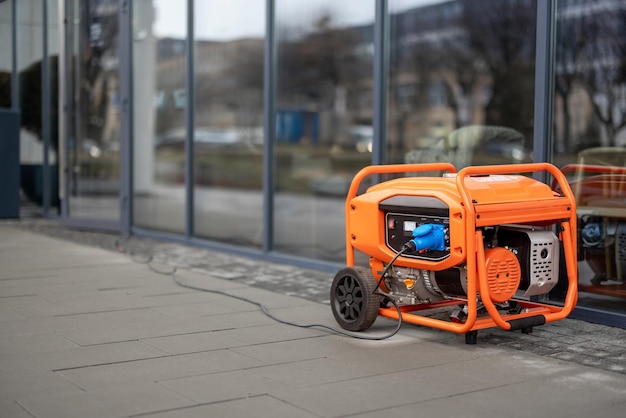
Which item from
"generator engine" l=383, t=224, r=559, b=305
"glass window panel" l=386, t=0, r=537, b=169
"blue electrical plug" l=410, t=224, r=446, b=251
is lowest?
"generator engine" l=383, t=224, r=559, b=305

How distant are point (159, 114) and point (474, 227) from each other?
6761mm

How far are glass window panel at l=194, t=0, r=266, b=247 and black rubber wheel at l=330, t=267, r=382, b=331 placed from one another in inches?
153

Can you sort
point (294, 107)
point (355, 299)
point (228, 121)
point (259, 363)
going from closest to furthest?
point (259, 363)
point (355, 299)
point (294, 107)
point (228, 121)

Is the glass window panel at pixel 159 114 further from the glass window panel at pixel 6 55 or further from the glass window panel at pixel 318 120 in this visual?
the glass window panel at pixel 6 55

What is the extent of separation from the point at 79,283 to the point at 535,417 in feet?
15.2

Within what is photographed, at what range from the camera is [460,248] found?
Result: 5.11m

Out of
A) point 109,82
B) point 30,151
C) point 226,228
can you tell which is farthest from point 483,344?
point 30,151

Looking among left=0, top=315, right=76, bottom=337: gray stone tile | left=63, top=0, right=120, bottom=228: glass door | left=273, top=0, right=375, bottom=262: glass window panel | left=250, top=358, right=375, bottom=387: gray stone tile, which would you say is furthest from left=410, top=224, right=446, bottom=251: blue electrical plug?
left=63, top=0, right=120, bottom=228: glass door

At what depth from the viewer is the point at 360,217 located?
5.81 metres

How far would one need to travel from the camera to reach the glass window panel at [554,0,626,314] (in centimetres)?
643

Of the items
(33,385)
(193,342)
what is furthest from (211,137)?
(33,385)

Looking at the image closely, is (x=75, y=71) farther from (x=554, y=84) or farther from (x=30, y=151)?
(x=554, y=84)

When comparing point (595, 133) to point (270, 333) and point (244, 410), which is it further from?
point (244, 410)

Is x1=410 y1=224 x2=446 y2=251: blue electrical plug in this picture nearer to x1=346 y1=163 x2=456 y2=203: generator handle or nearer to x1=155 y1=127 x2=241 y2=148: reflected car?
x1=346 y1=163 x2=456 y2=203: generator handle
